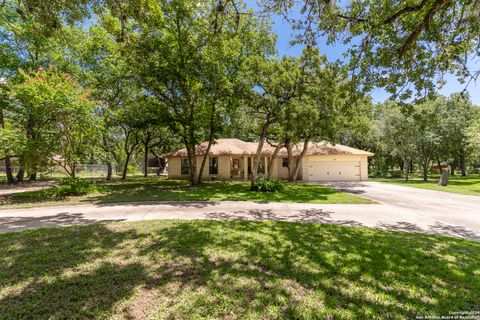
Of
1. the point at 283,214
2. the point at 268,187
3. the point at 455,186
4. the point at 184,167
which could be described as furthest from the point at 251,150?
the point at 455,186

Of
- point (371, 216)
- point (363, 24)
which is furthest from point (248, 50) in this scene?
point (371, 216)

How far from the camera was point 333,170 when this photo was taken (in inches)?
933

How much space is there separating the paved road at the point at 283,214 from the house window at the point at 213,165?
13.9 metres

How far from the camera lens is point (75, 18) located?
6.46m

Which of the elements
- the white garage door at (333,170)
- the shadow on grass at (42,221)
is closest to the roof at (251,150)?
the white garage door at (333,170)

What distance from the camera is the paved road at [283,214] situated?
6.93 meters

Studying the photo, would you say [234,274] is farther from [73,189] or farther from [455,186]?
[455,186]

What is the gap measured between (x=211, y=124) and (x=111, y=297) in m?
14.6

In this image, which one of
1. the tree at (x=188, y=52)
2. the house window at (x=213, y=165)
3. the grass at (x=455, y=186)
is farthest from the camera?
the house window at (x=213, y=165)

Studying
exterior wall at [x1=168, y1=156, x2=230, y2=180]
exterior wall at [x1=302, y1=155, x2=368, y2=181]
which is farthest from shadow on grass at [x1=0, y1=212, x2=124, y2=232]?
exterior wall at [x1=302, y1=155, x2=368, y2=181]

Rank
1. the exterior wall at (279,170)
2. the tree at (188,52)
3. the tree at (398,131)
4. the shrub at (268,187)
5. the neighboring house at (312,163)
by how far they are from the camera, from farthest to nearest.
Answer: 1. the exterior wall at (279,170)
2. the neighboring house at (312,163)
3. the tree at (398,131)
4. the shrub at (268,187)
5. the tree at (188,52)

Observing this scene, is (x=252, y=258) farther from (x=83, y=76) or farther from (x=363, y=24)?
(x=83, y=76)

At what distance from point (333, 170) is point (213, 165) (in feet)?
41.2

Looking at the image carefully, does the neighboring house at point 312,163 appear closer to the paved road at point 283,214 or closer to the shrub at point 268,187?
the shrub at point 268,187
